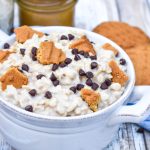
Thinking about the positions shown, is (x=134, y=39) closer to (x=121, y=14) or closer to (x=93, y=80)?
(x=121, y=14)

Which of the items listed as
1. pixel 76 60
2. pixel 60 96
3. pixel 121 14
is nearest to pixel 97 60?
pixel 76 60

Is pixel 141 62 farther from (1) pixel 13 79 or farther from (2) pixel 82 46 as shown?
(1) pixel 13 79

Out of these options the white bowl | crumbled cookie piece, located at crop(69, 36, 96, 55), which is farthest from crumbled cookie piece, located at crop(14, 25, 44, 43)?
the white bowl

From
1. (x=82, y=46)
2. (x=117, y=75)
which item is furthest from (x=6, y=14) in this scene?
(x=117, y=75)

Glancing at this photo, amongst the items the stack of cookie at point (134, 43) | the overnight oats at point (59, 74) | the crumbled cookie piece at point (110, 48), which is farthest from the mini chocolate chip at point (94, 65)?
the stack of cookie at point (134, 43)

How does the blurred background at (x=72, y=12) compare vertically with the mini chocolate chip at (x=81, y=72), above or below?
below

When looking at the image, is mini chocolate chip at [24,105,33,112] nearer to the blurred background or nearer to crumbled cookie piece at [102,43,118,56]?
crumbled cookie piece at [102,43,118,56]

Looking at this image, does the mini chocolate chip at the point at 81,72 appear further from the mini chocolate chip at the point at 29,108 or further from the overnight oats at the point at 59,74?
the mini chocolate chip at the point at 29,108
